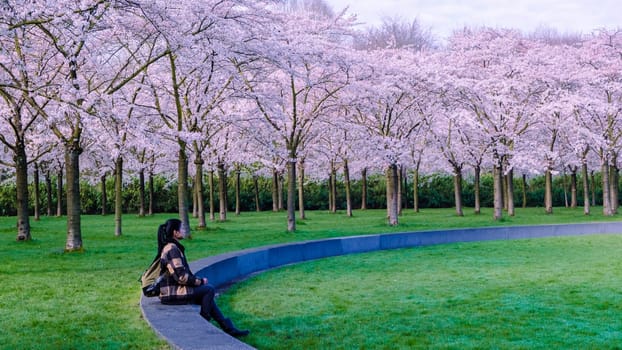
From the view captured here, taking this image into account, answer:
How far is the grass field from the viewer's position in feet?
26.8

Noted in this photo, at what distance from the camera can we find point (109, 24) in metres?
18.0

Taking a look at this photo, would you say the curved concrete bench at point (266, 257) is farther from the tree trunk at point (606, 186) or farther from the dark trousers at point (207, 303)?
the tree trunk at point (606, 186)

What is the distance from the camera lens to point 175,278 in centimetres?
861

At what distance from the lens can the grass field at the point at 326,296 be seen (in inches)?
321

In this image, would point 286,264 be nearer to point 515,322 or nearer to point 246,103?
point 515,322

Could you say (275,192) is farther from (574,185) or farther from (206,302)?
(206,302)

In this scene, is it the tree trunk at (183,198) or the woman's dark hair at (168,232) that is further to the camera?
the tree trunk at (183,198)

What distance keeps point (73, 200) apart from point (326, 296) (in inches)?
341

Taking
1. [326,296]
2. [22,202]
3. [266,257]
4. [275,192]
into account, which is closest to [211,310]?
[326,296]

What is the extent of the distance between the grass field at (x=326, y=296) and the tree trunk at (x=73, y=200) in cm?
51

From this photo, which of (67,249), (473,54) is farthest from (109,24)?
(473,54)

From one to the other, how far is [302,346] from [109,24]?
12.7m

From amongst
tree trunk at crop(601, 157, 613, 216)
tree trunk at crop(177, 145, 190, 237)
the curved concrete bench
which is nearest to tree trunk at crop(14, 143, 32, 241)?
tree trunk at crop(177, 145, 190, 237)

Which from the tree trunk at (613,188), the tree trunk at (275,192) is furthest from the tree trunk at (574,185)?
the tree trunk at (275,192)
